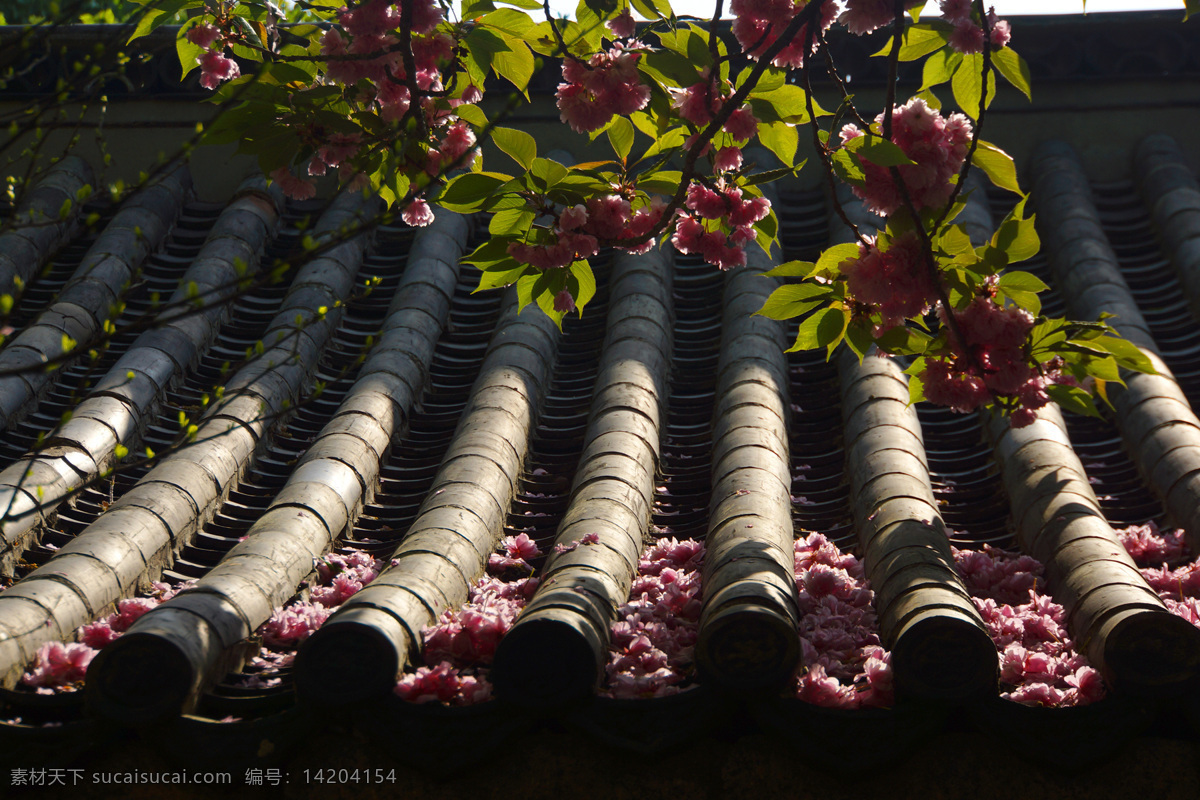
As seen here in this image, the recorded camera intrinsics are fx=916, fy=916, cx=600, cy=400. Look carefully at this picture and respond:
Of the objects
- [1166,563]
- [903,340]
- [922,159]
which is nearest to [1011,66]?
[922,159]

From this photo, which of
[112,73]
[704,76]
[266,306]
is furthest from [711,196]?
[266,306]

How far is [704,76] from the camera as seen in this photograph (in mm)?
3201

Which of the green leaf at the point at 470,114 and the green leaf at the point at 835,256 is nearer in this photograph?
the green leaf at the point at 835,256

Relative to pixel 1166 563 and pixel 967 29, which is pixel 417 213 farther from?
pixel 1166 563

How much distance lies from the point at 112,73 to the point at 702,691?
2388 millimetres

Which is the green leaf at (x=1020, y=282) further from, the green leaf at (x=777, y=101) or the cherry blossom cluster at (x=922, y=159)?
the green leaf at (x=777, y=101)

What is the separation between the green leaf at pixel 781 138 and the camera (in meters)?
3.40

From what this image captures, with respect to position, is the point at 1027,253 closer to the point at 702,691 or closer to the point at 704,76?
the point at 704,76

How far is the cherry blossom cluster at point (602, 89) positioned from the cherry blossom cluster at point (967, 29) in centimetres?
104

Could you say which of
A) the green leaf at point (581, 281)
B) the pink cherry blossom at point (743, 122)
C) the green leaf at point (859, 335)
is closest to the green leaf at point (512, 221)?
the green leaf at point (581, 281)

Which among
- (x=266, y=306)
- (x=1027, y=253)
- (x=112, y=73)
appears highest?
(x=266, y=306)

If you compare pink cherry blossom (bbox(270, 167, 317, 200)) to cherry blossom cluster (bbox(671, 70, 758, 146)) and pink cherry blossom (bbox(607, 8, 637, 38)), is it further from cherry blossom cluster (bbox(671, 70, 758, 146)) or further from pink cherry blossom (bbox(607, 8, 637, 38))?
cherry blossom cluster (bbox(671, 70, 758, 146))

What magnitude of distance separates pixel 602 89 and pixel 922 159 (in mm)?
1069

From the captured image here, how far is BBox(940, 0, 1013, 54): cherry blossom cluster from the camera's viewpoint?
3053mm
